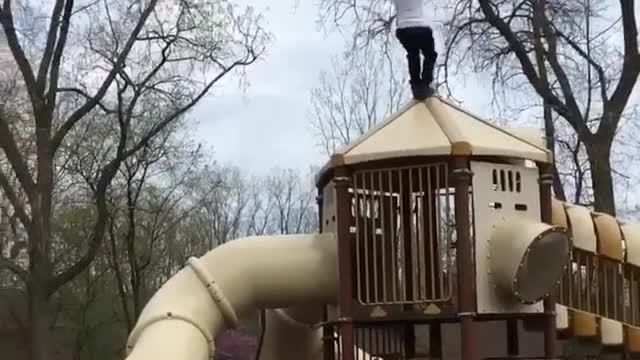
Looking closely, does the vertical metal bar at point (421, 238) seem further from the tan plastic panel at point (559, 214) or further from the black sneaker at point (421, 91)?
the tan plastic panel at point (559, 214)

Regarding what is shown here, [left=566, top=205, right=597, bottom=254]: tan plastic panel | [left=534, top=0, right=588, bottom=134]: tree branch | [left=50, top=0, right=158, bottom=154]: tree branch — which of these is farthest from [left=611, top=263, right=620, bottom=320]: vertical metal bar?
[left=50, top=0, right=158, bottom=154]: tree branch

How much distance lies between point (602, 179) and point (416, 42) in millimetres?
10504

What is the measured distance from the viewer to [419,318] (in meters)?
7.70

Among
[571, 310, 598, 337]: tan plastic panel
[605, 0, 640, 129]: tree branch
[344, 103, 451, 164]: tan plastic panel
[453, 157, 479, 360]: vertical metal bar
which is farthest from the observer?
[605, 0, 640, 129]: tree branch

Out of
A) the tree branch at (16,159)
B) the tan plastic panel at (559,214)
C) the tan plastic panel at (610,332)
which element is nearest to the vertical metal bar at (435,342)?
the tan plastic panel at (559,214)

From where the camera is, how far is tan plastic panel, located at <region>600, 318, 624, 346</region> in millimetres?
9453

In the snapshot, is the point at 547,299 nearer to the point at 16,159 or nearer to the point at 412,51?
the point at 412,51

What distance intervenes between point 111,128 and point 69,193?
384cm

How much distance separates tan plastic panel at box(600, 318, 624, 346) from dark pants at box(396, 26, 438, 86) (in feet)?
8.80

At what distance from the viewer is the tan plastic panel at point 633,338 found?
9.79 m

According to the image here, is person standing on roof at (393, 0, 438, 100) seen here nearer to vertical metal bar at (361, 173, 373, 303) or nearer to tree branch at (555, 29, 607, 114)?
vertical metal bar at (361, 173, 373, 303)

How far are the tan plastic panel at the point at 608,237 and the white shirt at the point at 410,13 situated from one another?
2.44 m

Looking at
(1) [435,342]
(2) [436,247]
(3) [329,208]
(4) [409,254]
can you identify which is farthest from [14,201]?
(2) [436,247]

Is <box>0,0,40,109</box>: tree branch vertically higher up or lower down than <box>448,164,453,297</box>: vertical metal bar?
higher up
